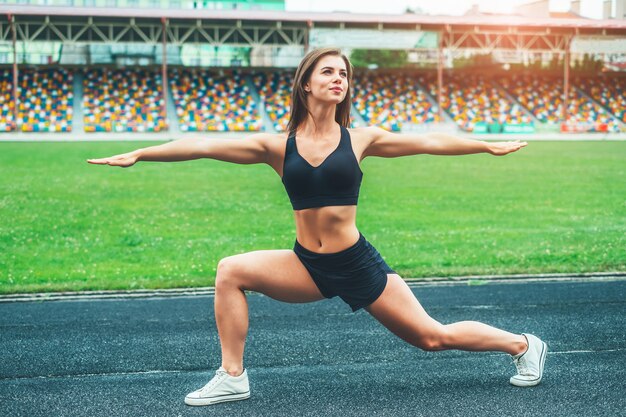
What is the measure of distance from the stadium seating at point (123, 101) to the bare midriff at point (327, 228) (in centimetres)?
4115

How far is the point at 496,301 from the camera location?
26.4 ft

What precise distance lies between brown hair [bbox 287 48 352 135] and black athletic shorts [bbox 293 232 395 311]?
2.38ft

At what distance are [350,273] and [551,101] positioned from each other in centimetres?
5118

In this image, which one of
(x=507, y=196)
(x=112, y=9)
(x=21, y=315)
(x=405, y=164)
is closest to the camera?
(x=21, y=315)

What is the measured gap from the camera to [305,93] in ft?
15.5

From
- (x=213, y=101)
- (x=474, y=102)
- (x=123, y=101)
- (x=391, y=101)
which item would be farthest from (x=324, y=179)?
(x=474, y=102)

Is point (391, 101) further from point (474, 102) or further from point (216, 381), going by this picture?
point (216, 381)

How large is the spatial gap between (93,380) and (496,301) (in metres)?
4.16

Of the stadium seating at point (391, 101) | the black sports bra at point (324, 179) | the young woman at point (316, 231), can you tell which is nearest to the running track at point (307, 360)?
the young woman at point (316, 231)

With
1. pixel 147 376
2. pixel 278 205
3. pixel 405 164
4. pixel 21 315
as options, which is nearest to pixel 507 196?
pixel 278 205

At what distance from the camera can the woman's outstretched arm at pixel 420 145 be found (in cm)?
486

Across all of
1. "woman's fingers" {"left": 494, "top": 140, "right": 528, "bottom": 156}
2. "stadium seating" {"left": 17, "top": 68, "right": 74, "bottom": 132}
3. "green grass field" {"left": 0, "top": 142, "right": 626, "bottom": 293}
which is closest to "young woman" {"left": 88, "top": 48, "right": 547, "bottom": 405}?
"woman's fingers" {"left": 494, "top": 140, "right": 528, "bottom": 156}

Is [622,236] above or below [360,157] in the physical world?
below

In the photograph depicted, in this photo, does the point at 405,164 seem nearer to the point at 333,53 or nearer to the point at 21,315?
the point at 21,315
